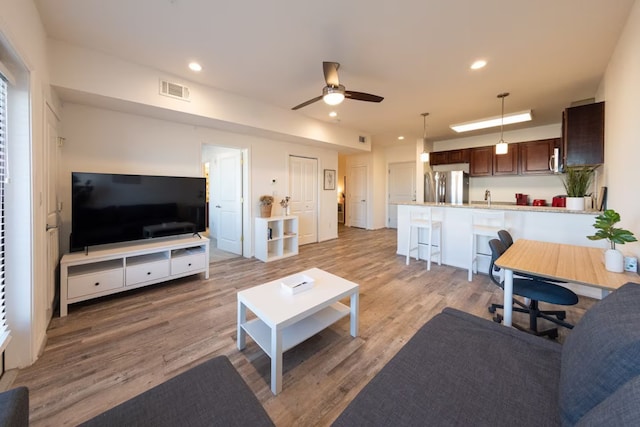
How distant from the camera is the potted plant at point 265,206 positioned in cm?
463

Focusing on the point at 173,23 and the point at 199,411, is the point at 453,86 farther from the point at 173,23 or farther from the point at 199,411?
the point at 199,411

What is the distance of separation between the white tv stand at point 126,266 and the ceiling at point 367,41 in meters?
2.17

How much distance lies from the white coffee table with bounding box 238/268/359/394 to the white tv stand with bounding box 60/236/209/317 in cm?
169

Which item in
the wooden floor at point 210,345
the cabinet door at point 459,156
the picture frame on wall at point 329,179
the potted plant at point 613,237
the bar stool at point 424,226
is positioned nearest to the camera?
the wooden floor at point 210,345

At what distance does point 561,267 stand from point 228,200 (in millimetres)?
4852

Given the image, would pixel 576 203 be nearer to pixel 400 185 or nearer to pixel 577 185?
pixel 577 185

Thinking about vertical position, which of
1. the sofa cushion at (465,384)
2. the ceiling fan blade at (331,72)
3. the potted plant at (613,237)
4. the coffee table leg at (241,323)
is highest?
the ceiling fan blade at (331,72)

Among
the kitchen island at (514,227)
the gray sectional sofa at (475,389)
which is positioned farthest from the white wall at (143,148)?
the gray sectional sofa at (475,389)

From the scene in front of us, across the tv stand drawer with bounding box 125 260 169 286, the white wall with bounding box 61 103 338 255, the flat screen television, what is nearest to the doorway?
the white wall with bounding box 61 103 338 255

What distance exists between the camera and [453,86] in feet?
11.2

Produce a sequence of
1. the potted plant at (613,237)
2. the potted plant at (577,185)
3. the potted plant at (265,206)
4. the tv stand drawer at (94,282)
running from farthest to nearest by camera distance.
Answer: the potted plant at (265,206) → the potted plant at (577,185) → the tv stand drawer at (94,282) → the potted plant at (613,237)

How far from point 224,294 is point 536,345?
2.87 metres

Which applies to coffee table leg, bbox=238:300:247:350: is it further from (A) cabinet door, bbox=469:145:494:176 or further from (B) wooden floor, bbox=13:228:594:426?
(A) cabinet door, bbox=469:145:494:176

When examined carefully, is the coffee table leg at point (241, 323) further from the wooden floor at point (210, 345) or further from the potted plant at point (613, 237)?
the potted plant at point (613, 237)
